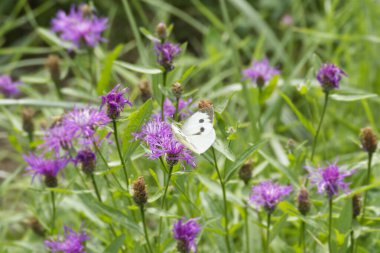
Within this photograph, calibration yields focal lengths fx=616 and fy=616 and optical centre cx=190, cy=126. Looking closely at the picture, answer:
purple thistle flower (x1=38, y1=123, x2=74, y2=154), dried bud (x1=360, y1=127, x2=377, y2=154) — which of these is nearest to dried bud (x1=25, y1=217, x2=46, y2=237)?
purple thistle flower (x1=38, y1=123, x2=74, y2=154)

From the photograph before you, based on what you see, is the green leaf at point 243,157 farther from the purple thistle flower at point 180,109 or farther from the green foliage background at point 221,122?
the purple thistle flower at point 180,109

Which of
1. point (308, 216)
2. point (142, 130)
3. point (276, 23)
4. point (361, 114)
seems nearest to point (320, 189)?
point (308, 216)

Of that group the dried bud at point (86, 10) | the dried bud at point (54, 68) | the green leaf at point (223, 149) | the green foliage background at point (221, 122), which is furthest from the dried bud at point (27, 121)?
the green leaf at point (223, 149)

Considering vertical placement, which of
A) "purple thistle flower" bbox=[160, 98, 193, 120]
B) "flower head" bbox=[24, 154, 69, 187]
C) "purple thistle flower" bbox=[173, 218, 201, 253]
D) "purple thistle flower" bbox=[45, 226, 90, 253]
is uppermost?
"purple thistle flower" bbox=[160, 98, 193, 120]

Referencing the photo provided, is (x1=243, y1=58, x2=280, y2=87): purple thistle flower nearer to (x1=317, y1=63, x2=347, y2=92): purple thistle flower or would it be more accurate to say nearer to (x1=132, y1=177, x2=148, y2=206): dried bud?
(x1=317, y1=63, x2=347, y2=92): purple thistle flower

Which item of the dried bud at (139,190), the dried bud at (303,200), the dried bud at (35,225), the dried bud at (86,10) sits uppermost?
the dried bud at (86,10)

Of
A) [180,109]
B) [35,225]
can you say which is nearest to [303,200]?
[180,109]
